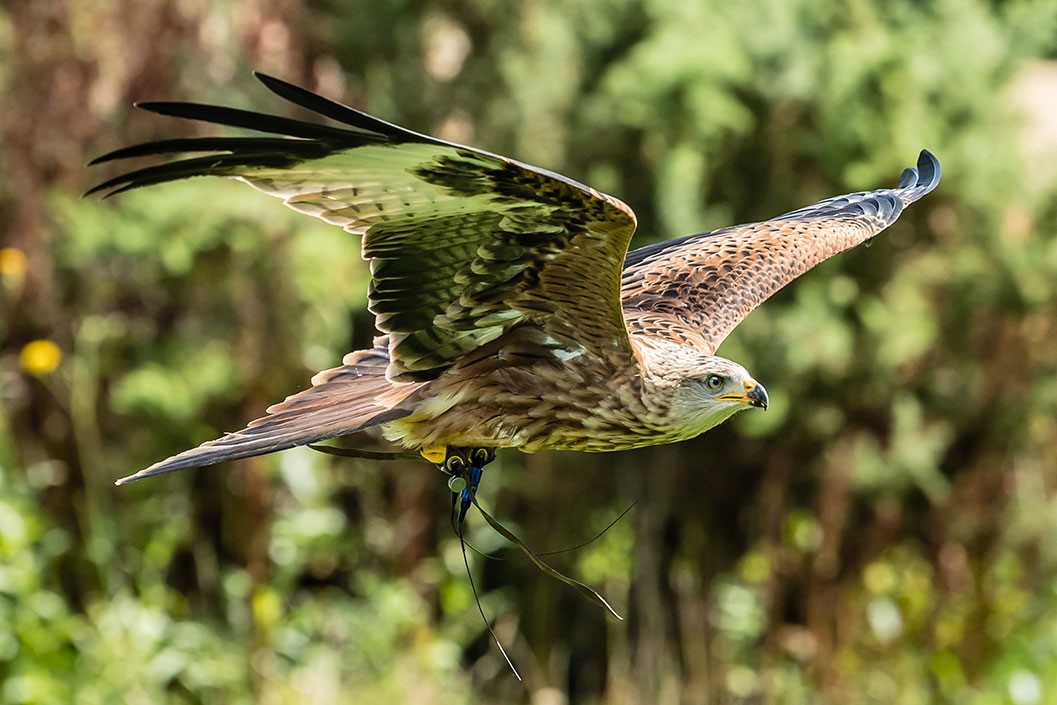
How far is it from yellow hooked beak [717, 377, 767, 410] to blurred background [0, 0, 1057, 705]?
3016 mm

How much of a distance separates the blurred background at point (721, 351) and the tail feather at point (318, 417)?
278cm

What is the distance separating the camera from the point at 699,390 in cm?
433

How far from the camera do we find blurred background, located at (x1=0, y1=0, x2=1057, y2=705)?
7574 millimetres

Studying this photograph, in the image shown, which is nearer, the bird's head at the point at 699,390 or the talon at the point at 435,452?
the bird's head at the point at 699,390

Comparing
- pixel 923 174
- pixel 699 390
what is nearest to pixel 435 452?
pixel 699 390

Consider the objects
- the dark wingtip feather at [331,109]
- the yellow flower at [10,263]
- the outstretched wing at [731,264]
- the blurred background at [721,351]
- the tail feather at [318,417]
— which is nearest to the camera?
the dark wingtip feather at [331,109]

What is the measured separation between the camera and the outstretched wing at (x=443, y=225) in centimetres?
346

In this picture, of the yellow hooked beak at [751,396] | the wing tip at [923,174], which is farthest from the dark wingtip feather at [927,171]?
the yellow hooked beak at [751,396]

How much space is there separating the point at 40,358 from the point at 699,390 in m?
3.77

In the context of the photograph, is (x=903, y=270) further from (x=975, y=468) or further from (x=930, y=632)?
(x=930, y=632)

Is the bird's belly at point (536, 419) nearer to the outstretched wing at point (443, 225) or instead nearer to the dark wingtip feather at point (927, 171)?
the outstretched wing at point (443, 225)

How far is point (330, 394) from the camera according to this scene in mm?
4461

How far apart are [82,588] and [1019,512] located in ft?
14.5

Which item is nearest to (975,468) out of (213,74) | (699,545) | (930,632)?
(930,632)
